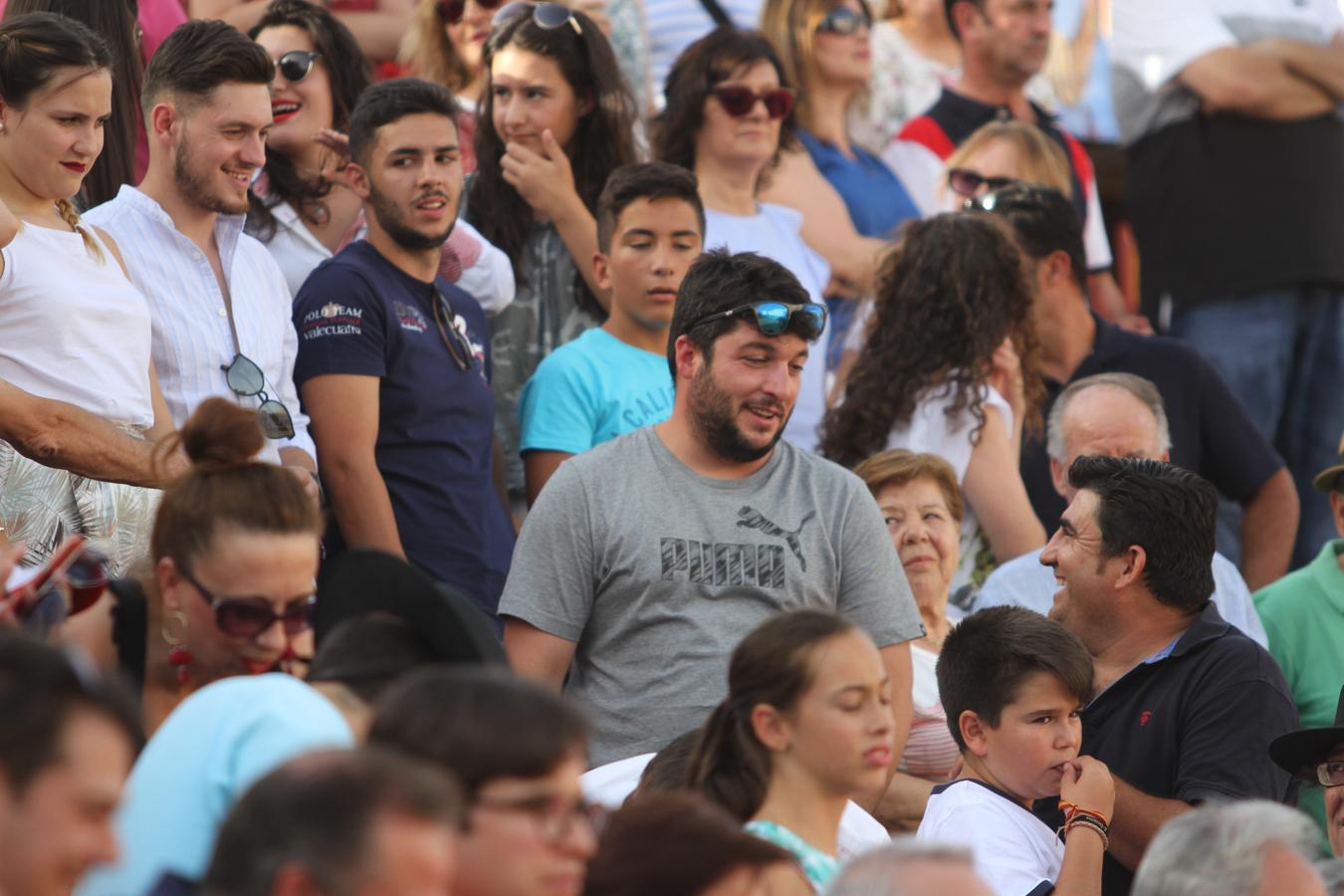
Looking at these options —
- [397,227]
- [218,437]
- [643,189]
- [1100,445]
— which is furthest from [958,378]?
[218,437]

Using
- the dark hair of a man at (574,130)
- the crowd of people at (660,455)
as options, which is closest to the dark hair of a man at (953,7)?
the crowd of people at (660,455)

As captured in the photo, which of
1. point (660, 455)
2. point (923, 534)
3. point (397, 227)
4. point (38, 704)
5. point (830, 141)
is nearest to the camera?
point (38, 704)

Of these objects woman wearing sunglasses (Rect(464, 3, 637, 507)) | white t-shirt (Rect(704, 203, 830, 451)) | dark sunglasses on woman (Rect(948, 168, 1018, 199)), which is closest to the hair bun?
woman wearing sunglasses (Rect(464, 3, 637, 507))

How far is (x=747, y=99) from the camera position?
264 inches

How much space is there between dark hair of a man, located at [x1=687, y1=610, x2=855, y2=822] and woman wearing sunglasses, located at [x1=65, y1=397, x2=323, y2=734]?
0.81 meters

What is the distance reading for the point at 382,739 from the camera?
268 cm

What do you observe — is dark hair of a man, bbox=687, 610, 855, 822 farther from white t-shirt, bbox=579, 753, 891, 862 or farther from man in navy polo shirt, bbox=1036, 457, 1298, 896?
man in navy polo shirt, bbox=1036, 457, 1298, 896

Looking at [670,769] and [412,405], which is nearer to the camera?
[670,769]

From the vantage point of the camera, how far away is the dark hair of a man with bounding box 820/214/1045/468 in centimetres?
615

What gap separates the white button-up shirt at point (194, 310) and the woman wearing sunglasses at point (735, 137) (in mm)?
1913

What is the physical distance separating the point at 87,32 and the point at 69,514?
119cm

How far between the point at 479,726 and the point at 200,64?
2.93m

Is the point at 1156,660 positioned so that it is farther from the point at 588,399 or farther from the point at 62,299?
the point at 62,299

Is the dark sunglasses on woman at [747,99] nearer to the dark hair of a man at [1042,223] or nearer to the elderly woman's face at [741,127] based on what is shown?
the elderly woman's face at [741,127]
